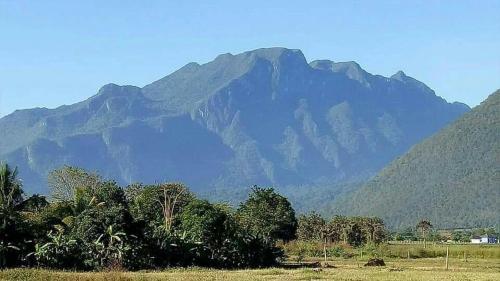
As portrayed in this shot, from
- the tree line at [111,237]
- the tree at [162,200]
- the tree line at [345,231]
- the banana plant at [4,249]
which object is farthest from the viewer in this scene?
the tree line at [345,231]

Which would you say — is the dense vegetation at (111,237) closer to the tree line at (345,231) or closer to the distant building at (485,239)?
the tree line at (345,231)

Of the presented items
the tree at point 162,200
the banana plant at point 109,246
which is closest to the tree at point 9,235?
the banana plant at point 109,246

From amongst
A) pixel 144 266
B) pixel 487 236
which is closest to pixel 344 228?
pixel 487 236

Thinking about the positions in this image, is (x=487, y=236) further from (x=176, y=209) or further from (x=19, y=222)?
(x=19, y=222)

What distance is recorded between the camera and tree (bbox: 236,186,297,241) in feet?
314

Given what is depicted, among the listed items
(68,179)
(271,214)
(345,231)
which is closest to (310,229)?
(345,231)

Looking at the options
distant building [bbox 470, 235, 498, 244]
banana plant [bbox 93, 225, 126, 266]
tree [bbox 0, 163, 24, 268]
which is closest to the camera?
tree [bbox 0, 163, 24, 268]

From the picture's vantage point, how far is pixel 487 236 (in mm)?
159125

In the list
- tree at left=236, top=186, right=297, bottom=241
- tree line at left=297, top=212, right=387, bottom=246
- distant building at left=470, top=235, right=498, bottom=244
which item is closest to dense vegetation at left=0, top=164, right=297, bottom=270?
tree at left=236, top=186, right=297, bottom=241

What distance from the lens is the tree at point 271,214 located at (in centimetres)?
9581

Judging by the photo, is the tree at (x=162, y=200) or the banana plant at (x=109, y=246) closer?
the banana plant at (x=109, y=246)

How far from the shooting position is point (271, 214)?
97.6 meters

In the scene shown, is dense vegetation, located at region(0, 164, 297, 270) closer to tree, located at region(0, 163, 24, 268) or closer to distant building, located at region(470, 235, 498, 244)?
tree, located at region(0, 163, 24, 268)

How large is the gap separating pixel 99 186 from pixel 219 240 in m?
30.3
